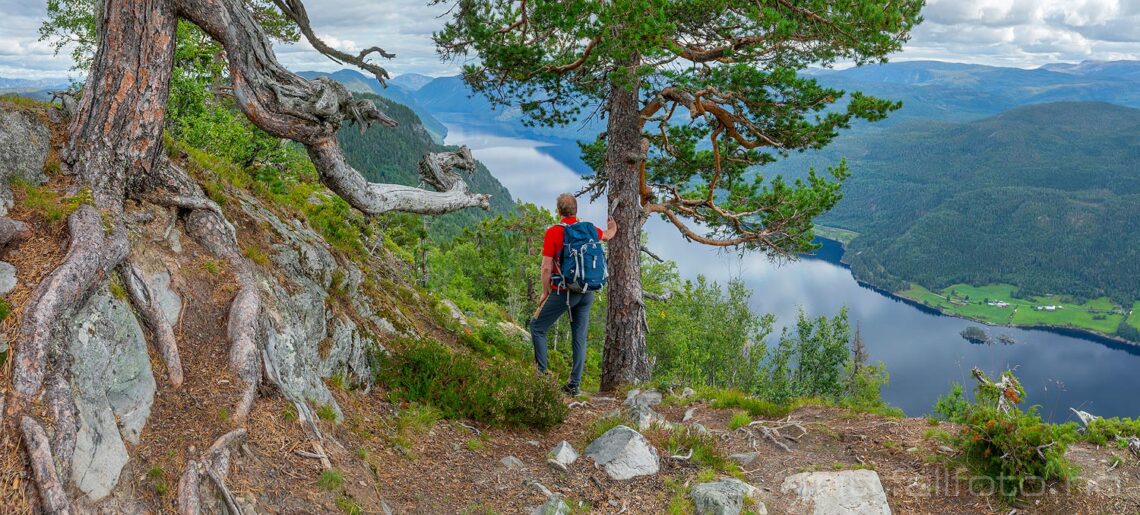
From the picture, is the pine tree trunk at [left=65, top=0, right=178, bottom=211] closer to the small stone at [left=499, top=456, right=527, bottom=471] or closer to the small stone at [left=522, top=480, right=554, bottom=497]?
the small stone at [left=499, top=456, right=527, bottom=471]

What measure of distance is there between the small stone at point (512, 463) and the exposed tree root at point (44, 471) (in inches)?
139

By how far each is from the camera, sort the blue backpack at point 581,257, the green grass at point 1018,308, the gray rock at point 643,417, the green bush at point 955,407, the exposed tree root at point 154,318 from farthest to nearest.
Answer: the green grass at point 1018,308, the blue backpack at point 581,257, the gray rock at point 643,417, the green bush at point 955,407, the exposed tree root at point 154,318

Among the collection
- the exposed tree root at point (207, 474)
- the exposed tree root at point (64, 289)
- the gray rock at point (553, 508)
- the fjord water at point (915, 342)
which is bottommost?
the fjord water at point (915, 342)

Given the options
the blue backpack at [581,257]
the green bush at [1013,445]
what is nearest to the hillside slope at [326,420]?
the green bush at [1013,445]

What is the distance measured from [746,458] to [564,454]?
2150 mm

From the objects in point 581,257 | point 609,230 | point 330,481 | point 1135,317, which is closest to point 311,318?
point 330,481

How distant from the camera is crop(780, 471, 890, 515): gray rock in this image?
5855 millimetres

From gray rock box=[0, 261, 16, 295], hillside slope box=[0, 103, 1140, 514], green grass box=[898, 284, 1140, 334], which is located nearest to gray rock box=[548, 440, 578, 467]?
hillside slope box=[0, 103, 1140, 514]

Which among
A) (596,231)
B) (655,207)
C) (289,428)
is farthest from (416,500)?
(655,207)

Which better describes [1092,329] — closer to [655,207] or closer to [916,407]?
[916,407]

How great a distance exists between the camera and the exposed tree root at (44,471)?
320 cm

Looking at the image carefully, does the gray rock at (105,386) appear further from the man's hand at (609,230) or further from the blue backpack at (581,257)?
the man's hand at (609,230)

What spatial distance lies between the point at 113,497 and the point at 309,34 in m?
4.94

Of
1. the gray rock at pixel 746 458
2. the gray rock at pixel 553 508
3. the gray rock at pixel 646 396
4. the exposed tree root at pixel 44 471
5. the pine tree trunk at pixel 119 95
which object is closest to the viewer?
the exposed tree root at pixel 44 471
